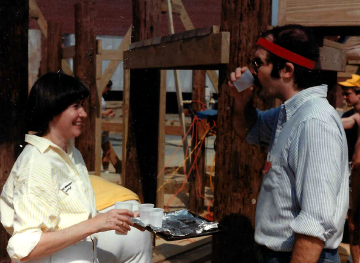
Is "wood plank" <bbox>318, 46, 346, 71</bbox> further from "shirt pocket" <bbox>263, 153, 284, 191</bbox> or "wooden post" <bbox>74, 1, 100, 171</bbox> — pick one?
"wooden post" <bbox>74, 1, 100, 171</bbox>

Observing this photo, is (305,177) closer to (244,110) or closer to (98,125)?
(244,110)

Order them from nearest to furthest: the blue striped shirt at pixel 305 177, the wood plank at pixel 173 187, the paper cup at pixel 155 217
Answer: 1. the blue striped shirt at pixel 305 177
2. the paper cup at pixel 155 217
3. the wood plank at pixel 173 187

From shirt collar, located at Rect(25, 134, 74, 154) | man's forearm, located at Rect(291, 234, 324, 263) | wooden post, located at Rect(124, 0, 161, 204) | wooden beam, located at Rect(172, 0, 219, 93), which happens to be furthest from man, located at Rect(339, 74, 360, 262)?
shirt collar, located at Rect(25, 134, 74, 154)

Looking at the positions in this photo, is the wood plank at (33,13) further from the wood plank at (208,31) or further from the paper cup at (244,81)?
the paper cup at (244,81)

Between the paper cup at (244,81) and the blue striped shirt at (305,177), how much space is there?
17.2 inches

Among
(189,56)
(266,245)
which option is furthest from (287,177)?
(189,56)

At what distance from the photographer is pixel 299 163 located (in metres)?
1.99

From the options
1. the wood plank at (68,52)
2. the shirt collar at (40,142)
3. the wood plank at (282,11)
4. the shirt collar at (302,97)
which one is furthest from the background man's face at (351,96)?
the wood plank at (68,52)

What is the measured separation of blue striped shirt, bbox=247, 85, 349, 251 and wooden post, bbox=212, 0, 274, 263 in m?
0.76

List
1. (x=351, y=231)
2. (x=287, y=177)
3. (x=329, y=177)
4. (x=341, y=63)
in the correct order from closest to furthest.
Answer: (x=329, y=177), (x=287, y=177), (x=341, y=63), (x=351, y=231)

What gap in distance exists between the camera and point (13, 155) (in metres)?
3.88

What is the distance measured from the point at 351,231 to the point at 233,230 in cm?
220

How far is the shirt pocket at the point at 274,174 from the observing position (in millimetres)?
2125

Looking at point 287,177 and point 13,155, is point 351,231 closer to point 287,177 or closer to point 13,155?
point 287,177
